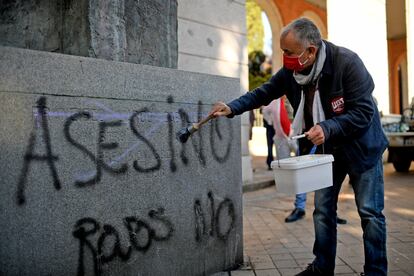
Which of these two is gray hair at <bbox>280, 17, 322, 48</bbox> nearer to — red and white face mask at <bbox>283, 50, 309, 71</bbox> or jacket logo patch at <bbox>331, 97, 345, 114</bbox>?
red and white face mask at <bbox>283, 50, 309, 71</bbox>

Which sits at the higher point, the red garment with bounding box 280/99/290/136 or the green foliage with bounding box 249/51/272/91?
the green foliage with bounding box 249/51/272/91

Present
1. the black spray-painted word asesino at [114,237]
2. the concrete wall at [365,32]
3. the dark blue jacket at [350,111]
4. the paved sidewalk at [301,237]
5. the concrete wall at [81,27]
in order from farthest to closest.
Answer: the concrete wall at [365,32] → the paved sidewalk at [301,237] → the concrete wall at [81,27] → the dark blue jacket at [350,111] → the black spray-painted word asesino at [114,237]

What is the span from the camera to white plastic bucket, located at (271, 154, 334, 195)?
2.46 meters

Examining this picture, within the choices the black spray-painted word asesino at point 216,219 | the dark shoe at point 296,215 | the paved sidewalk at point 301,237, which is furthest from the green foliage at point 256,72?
the black spray-painted word asesino at point 216,219

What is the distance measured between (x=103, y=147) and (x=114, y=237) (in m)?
0.55

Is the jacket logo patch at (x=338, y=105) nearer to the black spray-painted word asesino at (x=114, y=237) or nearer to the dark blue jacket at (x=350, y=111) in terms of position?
the dark blue jacket at (x=350, y=111)

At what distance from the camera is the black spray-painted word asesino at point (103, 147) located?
2.20 m

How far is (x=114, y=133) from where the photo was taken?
8.38 ft

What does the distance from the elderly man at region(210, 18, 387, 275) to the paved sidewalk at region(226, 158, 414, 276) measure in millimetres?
636

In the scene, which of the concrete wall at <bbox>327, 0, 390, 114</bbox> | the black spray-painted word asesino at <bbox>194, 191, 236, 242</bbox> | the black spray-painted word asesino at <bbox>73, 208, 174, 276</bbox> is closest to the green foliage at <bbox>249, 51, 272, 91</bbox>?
the concrete wall at <bbox>327, 0, 390, 114</bbox>

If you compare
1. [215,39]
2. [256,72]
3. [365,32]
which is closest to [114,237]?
[215,39]

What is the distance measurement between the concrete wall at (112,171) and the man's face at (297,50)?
702mm

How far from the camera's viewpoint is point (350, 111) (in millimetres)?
2600

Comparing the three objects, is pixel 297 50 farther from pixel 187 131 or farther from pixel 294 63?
pixel 187 131
